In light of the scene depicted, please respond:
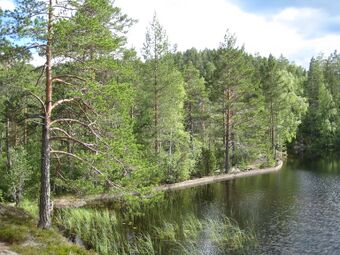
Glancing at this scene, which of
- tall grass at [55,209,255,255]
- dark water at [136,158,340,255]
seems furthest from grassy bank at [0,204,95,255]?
dark water at [136,158,340,255]

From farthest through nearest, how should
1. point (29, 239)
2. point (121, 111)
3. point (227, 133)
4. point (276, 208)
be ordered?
point (227, 133)
point (276, 208)
point (121, 111)
point (29, 239)

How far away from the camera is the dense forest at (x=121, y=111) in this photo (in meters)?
16.5

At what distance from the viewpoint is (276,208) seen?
3023 centimetres

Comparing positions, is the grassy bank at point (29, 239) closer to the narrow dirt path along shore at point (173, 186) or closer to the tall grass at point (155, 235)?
the narrow dirt path along shore at point (173, 186)

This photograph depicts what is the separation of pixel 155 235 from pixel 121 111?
755 cm

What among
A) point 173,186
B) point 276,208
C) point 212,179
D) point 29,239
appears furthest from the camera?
point 212,179

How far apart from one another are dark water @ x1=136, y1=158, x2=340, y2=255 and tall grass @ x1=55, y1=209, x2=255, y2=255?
3.19 feet

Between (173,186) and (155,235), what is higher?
(173,186)

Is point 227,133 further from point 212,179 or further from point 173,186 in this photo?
point 173,186

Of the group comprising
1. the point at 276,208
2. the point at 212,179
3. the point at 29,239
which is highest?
the point at 29,239

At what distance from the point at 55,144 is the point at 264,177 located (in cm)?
2484

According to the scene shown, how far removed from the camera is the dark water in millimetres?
21889

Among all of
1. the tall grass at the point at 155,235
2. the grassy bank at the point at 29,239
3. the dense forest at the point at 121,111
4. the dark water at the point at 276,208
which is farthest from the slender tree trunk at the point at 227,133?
the grassy bank at the point at 29,239

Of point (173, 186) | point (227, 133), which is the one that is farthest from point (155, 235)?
point (227, 133)
